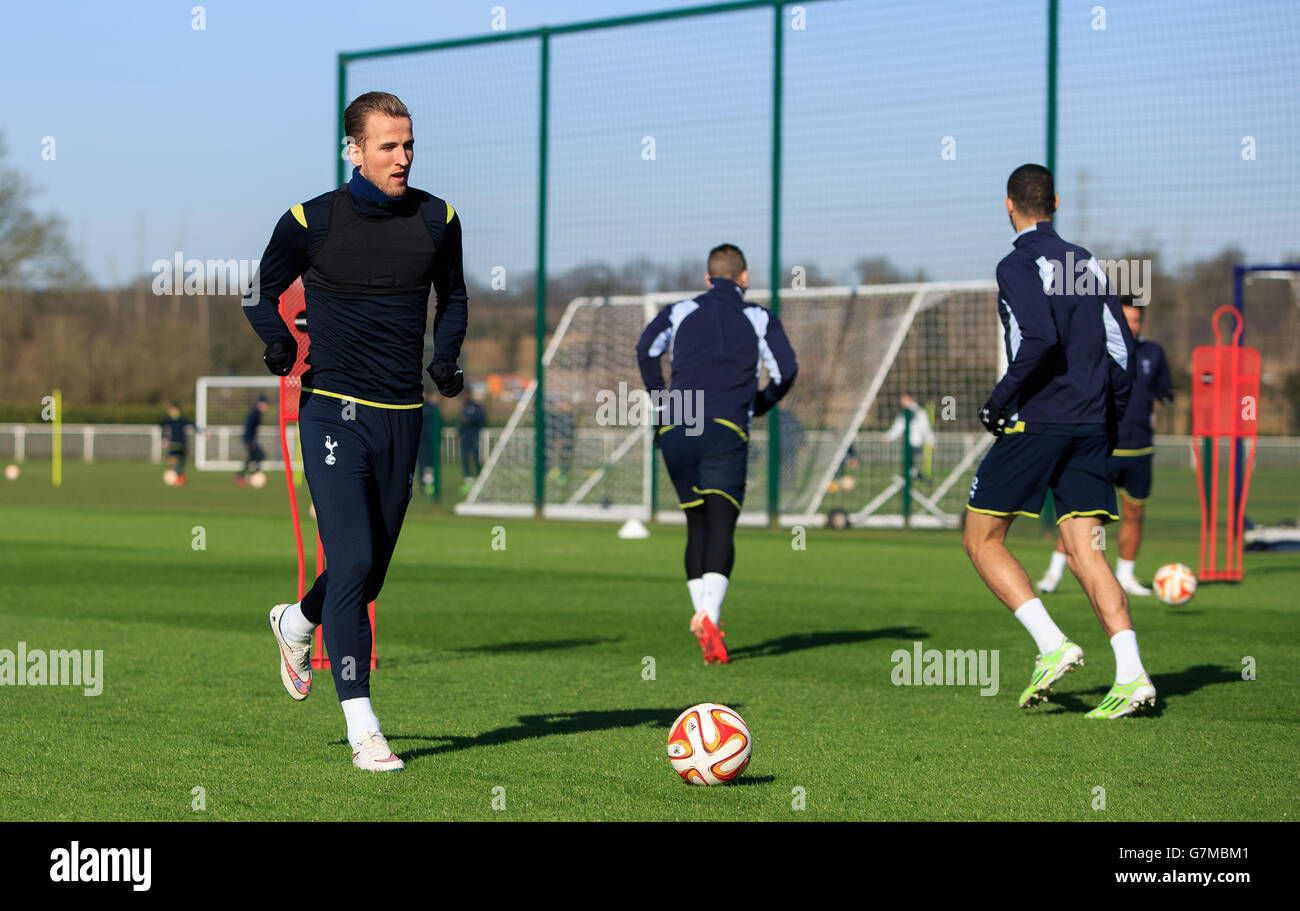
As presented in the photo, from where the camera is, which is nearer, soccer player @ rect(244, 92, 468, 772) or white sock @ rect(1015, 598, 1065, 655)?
soccer player @ rect(244, 92, 468, 772)

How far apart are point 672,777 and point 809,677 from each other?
2839 millimetres

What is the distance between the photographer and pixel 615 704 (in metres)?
7.29

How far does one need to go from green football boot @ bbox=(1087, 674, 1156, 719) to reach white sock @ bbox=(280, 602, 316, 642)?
136 inches

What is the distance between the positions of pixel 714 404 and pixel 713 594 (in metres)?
1.13

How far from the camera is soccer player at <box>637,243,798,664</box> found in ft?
30.3

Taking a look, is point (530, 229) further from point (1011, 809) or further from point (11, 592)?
point (1011, 809)

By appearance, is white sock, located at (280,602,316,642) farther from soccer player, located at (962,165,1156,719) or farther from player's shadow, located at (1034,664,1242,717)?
player's shadow, located at (1034,664,1242,717)

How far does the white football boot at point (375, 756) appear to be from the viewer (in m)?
5.54

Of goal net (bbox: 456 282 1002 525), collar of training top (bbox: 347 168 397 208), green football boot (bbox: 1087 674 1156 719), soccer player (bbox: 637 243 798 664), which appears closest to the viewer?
collar of training top (bbox: 347 168 397 208)

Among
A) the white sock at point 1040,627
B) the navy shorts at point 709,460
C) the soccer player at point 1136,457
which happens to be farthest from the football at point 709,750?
the soccer player at point 1136,457

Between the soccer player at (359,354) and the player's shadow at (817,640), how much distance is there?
3.72 metres

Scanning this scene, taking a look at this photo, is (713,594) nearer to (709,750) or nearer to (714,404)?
(714,404)

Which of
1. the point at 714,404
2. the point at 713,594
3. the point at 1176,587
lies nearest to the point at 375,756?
the point at 713,594

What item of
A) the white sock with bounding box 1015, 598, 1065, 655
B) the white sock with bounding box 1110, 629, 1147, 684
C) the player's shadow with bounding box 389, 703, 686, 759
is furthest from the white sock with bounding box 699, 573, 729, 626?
the white sock with bounding box 1110, 629, 1147, 684
